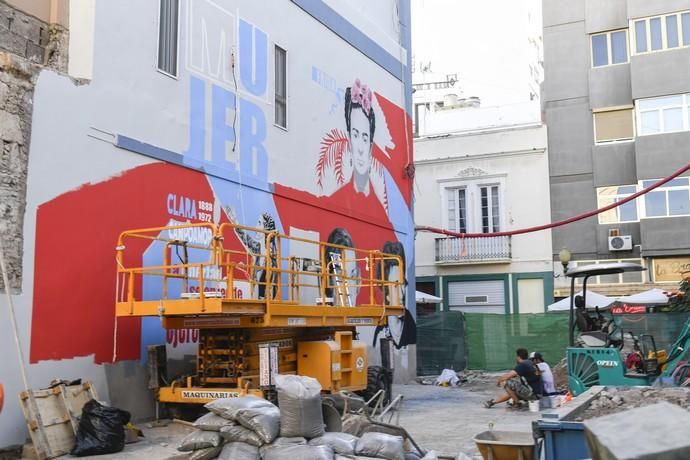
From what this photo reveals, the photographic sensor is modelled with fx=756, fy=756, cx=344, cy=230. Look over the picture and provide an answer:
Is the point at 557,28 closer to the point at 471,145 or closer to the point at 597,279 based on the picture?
the point at 471,145

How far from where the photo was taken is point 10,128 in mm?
10023

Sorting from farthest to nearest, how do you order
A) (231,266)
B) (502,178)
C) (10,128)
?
(502,178) < (10,128) < (231,266)

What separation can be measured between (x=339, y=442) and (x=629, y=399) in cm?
330

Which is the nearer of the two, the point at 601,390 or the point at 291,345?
the point at 601,390

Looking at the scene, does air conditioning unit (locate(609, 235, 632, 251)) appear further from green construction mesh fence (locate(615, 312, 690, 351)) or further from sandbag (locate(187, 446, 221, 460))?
sandbag (locate(187, 446, 221, 460))

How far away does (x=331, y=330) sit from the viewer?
13078mm

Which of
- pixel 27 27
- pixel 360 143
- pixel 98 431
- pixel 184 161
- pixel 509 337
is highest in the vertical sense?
pixel 360 143

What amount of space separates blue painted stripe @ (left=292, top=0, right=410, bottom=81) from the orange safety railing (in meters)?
5.52

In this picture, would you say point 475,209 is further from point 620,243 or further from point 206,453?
point 206,453

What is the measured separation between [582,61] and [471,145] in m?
5.33

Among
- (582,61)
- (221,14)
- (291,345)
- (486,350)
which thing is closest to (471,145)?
(582,61)

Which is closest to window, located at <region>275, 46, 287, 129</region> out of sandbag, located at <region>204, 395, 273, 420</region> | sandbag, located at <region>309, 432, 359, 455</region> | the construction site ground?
the construction site ground

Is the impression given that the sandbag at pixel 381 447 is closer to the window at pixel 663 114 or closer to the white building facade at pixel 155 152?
the white building facade at pixel 155 152

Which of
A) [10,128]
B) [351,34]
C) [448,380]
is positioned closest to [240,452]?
[10,128]
